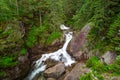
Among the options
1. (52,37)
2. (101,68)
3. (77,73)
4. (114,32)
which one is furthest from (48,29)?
(101,68)

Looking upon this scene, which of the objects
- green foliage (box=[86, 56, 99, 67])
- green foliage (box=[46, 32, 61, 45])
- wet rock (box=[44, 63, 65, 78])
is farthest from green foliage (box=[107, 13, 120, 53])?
green foliage (box=[46, 32, 61, 45])

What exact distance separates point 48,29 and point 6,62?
13.5m

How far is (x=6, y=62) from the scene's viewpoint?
76.4 feet

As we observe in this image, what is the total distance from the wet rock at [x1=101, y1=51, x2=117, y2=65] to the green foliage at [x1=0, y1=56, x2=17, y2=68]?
11.5 meters

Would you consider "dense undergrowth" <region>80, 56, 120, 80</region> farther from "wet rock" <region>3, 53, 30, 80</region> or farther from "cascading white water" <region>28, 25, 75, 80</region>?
"wet rock" <region>3, 53, 30, 80</region>

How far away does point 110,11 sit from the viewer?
21.7 metres

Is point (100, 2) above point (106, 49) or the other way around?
above

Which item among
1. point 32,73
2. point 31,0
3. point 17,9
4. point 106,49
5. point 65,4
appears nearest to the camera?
point 106,49

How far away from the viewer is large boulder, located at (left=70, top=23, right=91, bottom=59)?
24.9 m

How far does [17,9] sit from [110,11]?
17.1m

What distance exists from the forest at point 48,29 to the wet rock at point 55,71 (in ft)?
11.7

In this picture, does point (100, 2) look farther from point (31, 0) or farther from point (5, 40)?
point (31, 0)

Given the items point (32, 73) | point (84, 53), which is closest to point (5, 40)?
point (32, 73)

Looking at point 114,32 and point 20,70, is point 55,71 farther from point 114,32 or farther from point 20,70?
point 114,32
